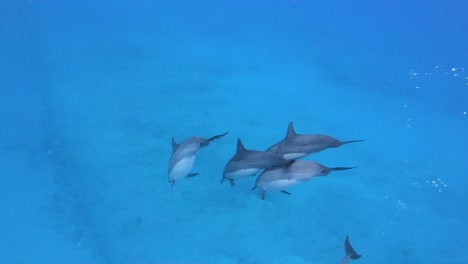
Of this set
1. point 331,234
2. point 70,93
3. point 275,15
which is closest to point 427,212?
point 331,234

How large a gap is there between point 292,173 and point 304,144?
0.60 metres

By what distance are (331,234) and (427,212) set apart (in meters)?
2.14

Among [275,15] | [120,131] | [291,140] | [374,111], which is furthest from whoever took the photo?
[275,15]

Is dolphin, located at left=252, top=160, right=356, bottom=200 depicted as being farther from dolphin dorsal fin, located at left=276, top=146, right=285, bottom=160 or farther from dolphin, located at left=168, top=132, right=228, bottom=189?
dolphin, located at left=168, top=132, right=228, bottom=189

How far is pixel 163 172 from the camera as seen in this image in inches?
238

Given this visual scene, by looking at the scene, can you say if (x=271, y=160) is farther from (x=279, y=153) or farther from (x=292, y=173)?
(x=292, y=173)

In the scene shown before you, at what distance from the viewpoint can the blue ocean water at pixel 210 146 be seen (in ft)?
17.2

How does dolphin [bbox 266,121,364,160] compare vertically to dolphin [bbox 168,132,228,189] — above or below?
below

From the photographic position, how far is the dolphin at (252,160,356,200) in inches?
138

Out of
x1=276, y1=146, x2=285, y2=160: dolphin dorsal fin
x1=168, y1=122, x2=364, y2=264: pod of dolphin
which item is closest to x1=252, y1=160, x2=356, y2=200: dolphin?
x1=168, y1=122, x2=364, y2=264: pod of dolphin

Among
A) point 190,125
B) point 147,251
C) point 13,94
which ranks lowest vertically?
point 147,251

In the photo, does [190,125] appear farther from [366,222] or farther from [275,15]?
[275,15]

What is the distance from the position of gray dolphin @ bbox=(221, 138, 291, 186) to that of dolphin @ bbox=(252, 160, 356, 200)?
81 mm

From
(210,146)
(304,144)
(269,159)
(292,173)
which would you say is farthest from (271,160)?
(210,146)
